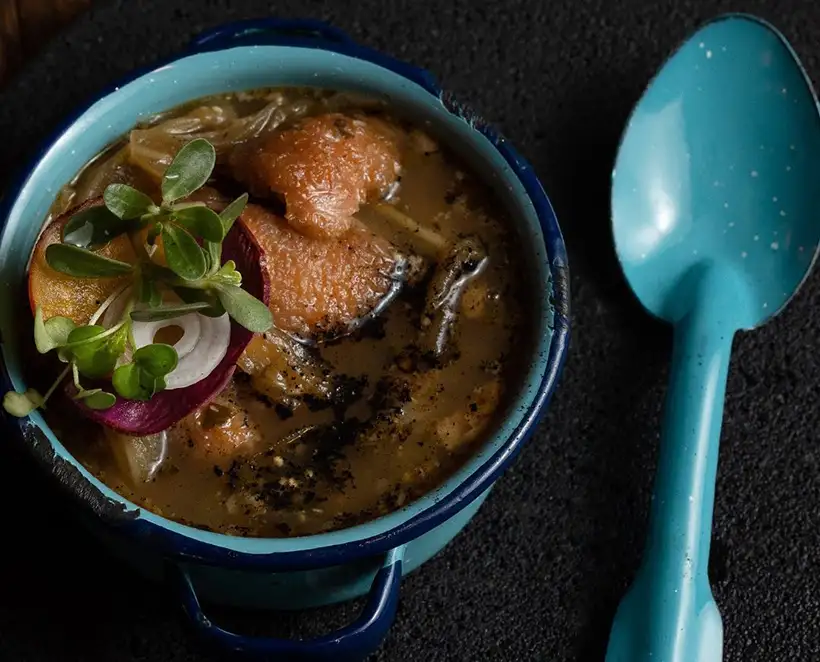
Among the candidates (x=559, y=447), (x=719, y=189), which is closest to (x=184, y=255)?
(x=559, y=447)

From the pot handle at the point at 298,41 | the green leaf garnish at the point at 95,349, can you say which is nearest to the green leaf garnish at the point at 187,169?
the green leaf garnish at the point at 95,349

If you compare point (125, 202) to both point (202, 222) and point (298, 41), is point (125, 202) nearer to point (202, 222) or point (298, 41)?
point (202, 222)

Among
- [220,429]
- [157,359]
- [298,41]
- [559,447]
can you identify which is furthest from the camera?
[559,447]

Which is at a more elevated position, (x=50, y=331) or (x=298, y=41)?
(x=298, y=41)

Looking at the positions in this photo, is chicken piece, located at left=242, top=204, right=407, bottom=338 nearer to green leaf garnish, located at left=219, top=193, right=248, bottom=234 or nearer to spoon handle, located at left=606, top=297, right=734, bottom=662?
green leaf garnish, located at left=219, top=193, right=248, bottom=234

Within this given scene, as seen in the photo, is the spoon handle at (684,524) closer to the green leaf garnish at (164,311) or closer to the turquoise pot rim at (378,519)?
the turquoise pot rim at (378,519)

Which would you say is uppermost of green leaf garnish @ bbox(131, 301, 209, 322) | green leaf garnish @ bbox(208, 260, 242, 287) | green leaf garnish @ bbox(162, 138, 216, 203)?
green leaf garnish @ bbox(162, 138, 216, 203)

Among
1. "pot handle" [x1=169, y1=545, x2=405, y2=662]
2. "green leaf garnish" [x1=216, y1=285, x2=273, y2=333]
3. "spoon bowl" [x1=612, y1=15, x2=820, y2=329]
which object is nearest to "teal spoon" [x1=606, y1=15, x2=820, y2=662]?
"spoon bowl" [x1=612, y1=15, x2=820, y2=329]
